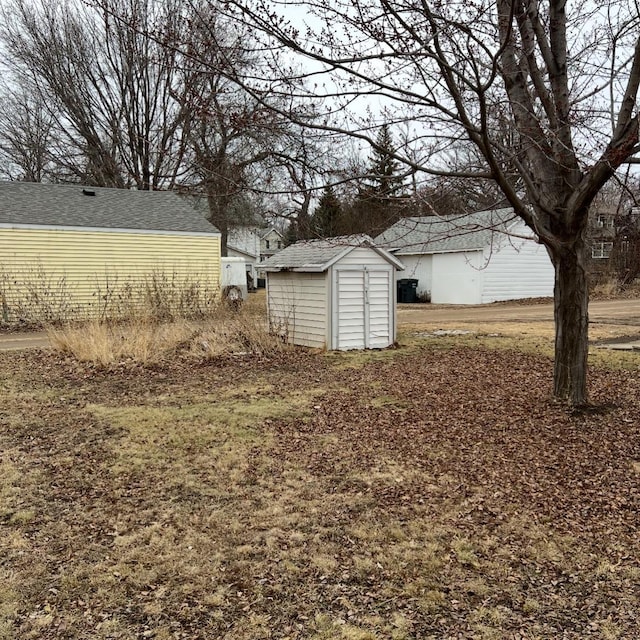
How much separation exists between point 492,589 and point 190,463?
8.86 feet

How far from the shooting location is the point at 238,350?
10227mm

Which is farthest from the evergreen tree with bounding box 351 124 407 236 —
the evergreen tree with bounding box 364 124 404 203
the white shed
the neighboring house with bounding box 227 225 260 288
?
the neighboring house with bounding box 227 225 260 288

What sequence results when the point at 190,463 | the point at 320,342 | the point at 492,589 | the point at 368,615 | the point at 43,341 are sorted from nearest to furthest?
the point at 368,615
the point at 492,589
the point at 190,463
the point at 320,342
the point at 43,341

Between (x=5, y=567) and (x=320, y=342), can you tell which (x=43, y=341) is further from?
(x=5, y=567)

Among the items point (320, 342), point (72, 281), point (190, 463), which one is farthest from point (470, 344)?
point (72, 281)

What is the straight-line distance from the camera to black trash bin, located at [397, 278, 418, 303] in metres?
25.6

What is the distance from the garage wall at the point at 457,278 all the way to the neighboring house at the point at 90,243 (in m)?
9.83

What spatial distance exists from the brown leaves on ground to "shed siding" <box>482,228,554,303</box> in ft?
55.5

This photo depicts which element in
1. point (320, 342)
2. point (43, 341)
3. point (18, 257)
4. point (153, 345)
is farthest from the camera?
point (18, 257)

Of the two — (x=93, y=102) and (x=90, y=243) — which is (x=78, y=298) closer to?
(x=90, y=243)

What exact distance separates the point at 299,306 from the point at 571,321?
6.21m

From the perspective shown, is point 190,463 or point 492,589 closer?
point 492,589

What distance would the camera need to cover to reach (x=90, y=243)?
17.6m

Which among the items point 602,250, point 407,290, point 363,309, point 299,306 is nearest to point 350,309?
point 363,309
